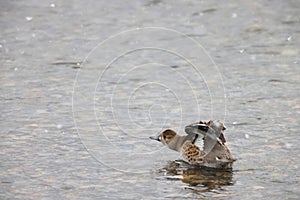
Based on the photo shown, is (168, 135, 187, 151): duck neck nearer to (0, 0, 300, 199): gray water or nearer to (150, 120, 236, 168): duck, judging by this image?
(150, 120, 236, 168): duck

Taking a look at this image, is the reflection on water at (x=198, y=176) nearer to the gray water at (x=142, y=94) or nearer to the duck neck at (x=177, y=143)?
the gray water at (x=142, y=94)

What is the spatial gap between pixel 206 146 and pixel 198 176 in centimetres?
31

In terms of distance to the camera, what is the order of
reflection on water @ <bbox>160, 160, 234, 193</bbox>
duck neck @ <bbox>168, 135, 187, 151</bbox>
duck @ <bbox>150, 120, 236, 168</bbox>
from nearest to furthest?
reflection on water @ <bbox>160, 160, 234, 193</bbox>, duck @ <bbox>150, 120, 236, 168</bbox>, duck neck @ <bbox>168, 135, 187, 151</bbox>

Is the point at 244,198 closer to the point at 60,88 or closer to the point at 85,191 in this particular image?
the point at 85,191

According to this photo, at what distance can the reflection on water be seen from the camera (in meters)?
6.72

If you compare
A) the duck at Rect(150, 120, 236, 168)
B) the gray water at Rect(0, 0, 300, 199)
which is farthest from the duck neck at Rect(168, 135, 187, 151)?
the gray water at Rect(0, 0, 300, 199)

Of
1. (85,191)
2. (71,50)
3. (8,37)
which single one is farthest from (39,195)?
(8,37)

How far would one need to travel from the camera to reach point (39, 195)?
6453 millimetres

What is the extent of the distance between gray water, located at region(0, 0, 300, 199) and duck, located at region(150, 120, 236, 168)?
5.1 inches

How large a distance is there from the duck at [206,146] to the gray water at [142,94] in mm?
128

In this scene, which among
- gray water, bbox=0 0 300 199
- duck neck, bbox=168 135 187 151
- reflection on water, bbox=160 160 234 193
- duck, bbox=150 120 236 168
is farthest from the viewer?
duck neck, bbox=168 135 187 151

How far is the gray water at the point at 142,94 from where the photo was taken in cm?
688

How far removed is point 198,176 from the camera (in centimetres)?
699

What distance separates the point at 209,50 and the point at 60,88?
103 inches
